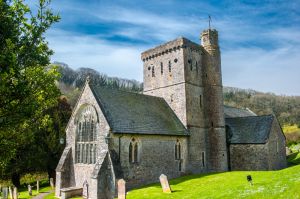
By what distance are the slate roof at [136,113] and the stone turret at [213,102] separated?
168 inches

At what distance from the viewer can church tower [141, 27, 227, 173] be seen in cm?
3079

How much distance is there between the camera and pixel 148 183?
24594 millimetres

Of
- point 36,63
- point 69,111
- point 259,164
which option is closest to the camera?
point 36,63

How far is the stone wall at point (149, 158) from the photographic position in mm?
23016

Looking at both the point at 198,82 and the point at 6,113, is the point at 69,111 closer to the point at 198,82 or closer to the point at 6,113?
the point at 198,82

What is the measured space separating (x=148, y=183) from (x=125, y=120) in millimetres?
5683

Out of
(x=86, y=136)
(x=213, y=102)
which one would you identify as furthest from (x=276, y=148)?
(x=86, y=136)

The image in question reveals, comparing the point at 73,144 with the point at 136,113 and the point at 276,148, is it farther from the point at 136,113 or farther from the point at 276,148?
the point at 276,148

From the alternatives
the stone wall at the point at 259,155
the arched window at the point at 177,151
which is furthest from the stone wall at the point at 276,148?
the arched window at the point at 177,151

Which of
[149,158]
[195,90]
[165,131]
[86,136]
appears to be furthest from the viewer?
[195,90]

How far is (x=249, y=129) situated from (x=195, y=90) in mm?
7683

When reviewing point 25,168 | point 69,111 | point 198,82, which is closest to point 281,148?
point 198,82

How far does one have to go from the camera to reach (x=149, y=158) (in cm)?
2502

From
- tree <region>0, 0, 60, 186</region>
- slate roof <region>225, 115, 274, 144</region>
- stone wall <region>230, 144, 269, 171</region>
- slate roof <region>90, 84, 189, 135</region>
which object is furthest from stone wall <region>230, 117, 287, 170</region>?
tree <region>0, 0, 60, 186</region>
